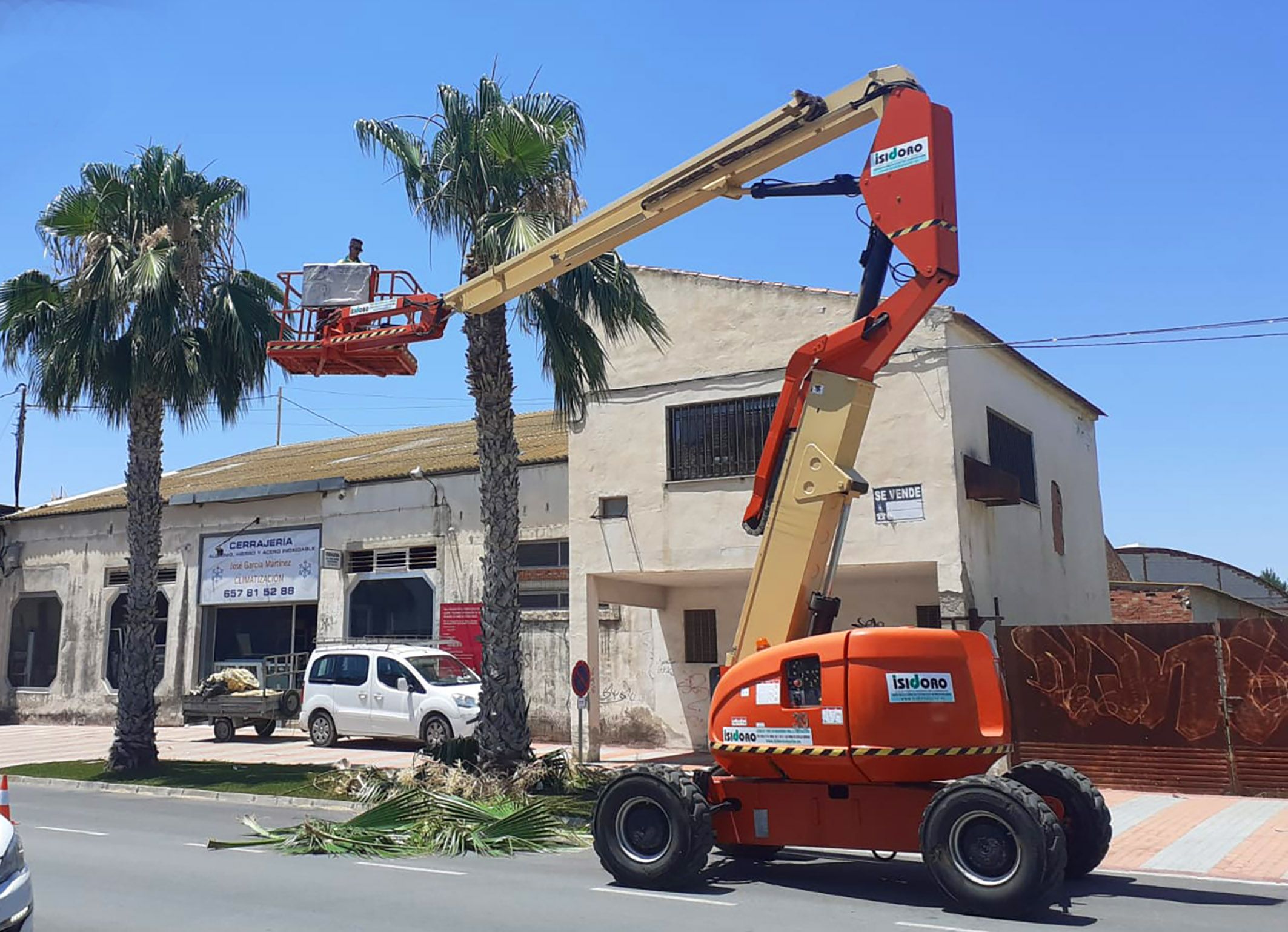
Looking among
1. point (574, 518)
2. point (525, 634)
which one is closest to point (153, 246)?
point (574, 518)

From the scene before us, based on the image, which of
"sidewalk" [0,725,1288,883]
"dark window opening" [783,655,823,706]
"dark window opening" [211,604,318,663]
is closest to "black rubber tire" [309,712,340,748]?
"sidewalk" [0,725,1288,883]

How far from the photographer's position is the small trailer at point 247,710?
2295 cm

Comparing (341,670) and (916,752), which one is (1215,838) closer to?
(916,752)

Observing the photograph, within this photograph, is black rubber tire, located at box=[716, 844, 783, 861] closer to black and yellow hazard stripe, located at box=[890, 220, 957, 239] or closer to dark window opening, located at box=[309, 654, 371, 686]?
black and yellow hazard stripe, located at box=[890, 220, 957, 239]

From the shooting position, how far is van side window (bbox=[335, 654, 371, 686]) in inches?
829

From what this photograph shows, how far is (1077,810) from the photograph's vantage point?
8820 mm

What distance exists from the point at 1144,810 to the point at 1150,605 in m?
14.2

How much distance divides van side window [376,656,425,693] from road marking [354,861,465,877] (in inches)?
399

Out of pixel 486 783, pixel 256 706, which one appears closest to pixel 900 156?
pixel 486 783

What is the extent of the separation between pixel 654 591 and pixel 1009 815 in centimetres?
1283

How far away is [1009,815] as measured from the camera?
7.47 metres

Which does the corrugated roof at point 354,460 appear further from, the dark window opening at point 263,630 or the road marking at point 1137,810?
the road marking at point 1137,810

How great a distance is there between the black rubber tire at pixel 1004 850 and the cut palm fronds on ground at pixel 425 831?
4525 millimetres

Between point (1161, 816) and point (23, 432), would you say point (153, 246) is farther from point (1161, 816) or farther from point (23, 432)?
point (23, 432)
